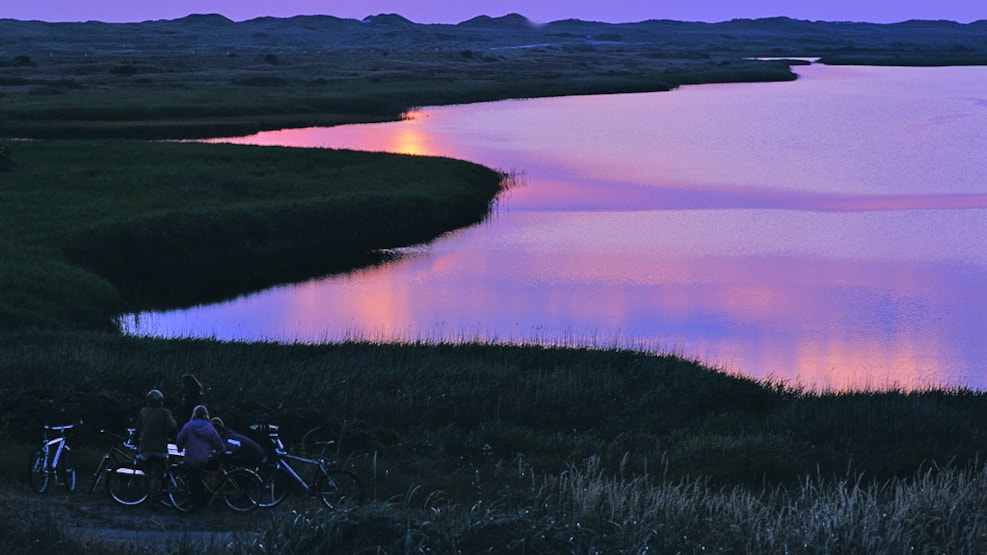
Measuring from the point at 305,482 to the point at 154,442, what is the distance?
2449 millimetres

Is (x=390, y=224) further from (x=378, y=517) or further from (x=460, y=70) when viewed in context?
(x=460, y=70)

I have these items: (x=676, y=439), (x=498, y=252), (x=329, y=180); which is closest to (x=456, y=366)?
(x=676, y=439)

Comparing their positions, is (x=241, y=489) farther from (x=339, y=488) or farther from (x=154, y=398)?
(x=154, y=398)

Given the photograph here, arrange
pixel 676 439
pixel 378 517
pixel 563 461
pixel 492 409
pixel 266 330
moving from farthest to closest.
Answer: pixel 266 330
pixel 492 409
pixel 676 439
pixel 563 461
pixel 378 517

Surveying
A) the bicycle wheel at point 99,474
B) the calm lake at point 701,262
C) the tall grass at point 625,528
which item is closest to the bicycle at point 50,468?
the bicycle wheel at point 99,474

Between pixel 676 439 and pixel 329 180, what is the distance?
38731 mm

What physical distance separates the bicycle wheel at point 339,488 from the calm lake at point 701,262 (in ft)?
48.7

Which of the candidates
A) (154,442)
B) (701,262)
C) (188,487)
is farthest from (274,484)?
(701,262)

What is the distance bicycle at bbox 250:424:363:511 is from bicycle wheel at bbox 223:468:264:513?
165mm

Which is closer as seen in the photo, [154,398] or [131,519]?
[131,519]

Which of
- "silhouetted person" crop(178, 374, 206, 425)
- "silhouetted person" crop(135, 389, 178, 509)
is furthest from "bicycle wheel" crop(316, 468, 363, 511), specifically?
"silhouetted person" crop(178, 374, 206, 425)

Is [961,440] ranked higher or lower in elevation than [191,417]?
lower

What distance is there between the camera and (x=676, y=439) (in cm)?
2334

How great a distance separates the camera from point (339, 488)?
17812 millimetres
